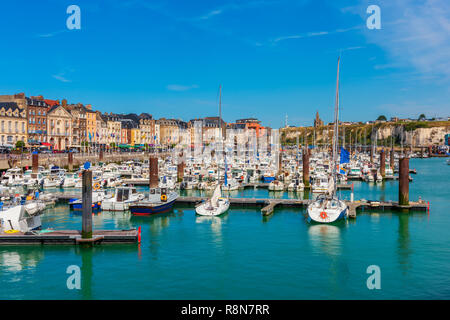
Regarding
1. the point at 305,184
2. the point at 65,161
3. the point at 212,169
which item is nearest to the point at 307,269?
the point at 305,184

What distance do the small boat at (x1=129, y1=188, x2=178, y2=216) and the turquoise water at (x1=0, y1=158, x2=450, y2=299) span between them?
5.52 ft

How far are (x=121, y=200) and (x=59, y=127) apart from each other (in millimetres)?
81597

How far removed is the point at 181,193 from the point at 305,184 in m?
19.6

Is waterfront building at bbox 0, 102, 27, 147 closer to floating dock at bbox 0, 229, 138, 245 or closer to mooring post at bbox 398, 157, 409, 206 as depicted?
floating dock at bbox 0, 229, 138, 245

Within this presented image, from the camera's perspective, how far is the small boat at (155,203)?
44625mm

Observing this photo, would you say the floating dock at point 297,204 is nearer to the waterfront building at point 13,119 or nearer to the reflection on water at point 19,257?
the reflection on water at point 19,257

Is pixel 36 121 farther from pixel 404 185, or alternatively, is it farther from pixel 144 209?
pixel 404 185

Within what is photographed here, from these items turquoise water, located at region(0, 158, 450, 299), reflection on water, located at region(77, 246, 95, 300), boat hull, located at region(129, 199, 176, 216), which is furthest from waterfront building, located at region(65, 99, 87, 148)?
reflection on water, located at region(77, 246, 95, 300)

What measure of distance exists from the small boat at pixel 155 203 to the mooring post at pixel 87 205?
14.0 m

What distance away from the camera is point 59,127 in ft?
392

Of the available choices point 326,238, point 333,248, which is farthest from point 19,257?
point 326,238

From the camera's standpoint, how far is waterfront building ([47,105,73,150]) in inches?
4594

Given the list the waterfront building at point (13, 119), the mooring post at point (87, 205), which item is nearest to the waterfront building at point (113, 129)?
the waterfront building at point (13, 119)
